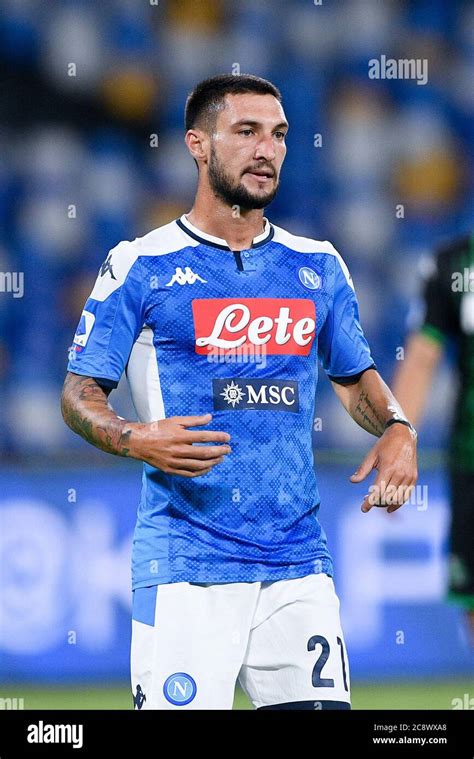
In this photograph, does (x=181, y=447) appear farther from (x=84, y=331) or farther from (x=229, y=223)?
(x=229, y=223)

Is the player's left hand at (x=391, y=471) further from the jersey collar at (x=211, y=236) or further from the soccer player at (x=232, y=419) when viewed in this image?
the jersey collar at (x=211, y=236)

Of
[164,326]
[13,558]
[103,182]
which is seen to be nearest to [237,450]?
[164,326]

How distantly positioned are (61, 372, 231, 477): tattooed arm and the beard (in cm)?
62

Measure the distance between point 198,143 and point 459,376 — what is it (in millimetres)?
1548

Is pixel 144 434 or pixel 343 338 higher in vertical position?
pixel 343 338

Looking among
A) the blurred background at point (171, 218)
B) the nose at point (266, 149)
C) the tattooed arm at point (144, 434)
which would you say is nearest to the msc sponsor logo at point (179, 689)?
the tattooed arm at point (144, 434)

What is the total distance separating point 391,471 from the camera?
2893mm

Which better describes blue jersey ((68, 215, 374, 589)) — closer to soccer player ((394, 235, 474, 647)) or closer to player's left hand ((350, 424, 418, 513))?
player's left hand ((350, 424, 418, 513))

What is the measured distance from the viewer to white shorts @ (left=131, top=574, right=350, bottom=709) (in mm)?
2916

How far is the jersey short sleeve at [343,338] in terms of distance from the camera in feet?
10.7

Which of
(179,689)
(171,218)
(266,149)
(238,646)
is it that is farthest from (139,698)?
(171,218)

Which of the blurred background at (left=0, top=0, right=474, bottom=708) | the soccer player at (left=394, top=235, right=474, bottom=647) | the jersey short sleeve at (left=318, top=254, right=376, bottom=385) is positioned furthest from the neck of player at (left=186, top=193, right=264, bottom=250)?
the blurred background at (left=0, top=0, right=474, bottom=708)

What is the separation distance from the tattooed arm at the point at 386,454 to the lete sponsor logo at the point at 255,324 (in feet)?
0.78
